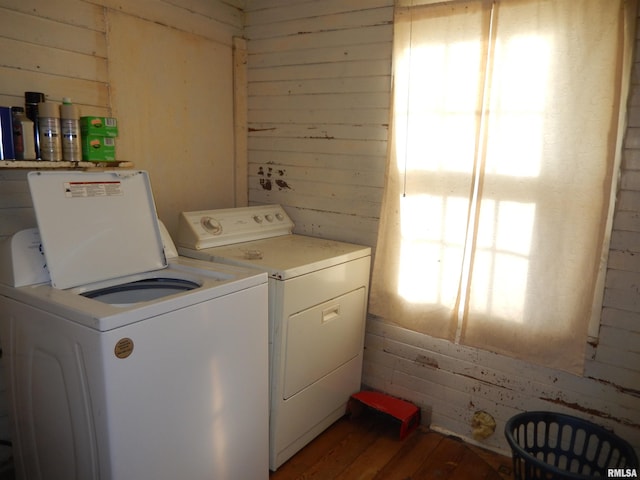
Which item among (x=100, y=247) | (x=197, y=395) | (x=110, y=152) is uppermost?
(x=110, y=152)

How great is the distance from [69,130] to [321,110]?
1.21 meters

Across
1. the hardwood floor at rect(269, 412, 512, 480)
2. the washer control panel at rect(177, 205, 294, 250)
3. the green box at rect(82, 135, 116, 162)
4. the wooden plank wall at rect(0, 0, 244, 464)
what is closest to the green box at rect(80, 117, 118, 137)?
the green box at rect(82, 135, 116, 162)

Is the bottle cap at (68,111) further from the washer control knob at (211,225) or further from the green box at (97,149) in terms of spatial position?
the washer control knob at (211,225)

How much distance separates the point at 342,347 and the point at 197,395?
0.90 m

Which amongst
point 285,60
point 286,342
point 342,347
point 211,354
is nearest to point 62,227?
point 211,354

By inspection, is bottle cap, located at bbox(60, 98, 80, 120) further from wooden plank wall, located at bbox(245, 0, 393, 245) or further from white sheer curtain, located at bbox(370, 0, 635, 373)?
white sheer curtain, located at bbox(370, 0, 635, 373)

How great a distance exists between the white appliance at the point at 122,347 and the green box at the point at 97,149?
12cm

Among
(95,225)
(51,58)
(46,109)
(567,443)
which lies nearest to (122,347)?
(95,225)

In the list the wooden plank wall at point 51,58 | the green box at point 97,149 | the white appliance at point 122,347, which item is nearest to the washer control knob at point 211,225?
the white appliance at point 122,347

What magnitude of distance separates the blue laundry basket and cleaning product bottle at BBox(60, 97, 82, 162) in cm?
190

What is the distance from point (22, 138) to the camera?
1.56m

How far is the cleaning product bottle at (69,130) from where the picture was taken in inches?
65.1

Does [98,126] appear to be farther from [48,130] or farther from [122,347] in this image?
[122,347]

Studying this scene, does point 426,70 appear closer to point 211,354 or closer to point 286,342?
point 286,342
